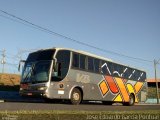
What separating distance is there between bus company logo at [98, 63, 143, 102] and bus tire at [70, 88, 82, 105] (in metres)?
2.55

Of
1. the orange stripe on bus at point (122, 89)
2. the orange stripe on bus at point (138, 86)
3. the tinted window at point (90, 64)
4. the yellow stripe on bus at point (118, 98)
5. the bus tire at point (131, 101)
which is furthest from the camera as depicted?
the orange stripe on bus at point (138, 86)

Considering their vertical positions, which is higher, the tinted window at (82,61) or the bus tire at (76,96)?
the tinted window at (82,61)

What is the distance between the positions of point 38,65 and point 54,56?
3.85 ft

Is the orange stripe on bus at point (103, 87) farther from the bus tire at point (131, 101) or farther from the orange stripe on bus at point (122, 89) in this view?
the bus tire at point (131, 101)

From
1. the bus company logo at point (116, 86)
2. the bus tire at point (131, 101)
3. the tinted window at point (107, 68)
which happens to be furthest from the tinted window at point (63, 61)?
the bus tire at point (131, 101)

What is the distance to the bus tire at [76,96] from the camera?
19016 mm

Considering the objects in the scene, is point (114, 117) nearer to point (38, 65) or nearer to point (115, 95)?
point (38, 65)

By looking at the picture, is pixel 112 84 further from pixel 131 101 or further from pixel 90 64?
pixel 131 101

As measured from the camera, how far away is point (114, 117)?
956 centimetres

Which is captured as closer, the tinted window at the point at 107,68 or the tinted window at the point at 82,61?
the tinted window at the point at 82,61

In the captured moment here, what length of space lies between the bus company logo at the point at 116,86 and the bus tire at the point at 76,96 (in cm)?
255

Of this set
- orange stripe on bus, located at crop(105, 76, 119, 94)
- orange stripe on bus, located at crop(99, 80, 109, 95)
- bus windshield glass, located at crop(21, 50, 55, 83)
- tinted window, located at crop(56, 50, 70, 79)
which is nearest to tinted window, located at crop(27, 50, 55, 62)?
bus windshield glass, located at crop(21, 50, 55, 83)

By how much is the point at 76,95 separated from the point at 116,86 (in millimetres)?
5574

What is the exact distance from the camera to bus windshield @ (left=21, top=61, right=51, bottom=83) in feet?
59.0
